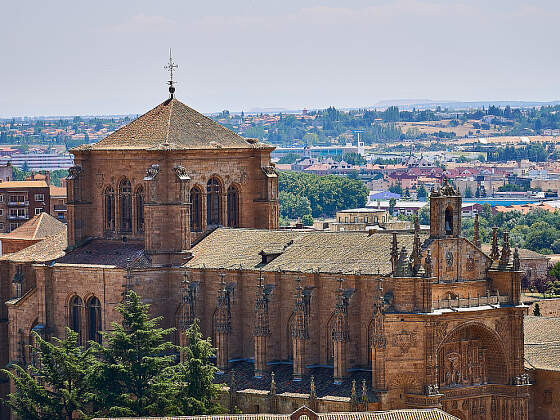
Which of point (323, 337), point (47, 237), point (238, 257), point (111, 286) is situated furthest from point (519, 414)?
point (47, 237)

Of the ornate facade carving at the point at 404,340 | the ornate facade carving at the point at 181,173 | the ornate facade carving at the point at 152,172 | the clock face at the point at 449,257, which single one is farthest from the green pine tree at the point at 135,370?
the clock face at the point at 449,257

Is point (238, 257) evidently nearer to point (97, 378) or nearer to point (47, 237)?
point (97, 378)

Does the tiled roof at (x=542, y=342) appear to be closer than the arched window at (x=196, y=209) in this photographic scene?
Yes

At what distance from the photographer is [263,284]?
389 ft

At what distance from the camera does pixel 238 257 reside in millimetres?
123062

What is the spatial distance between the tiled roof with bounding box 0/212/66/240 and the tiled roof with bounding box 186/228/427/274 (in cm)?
2612

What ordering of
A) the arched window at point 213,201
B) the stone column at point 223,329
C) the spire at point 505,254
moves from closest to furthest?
the spire at point 505,254, the stone column at point 223,329, the arched window at point 213,201

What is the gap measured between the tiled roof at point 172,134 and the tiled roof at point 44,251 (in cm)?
740

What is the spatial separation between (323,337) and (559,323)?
72.5 feet

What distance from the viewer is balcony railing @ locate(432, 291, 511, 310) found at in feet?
365

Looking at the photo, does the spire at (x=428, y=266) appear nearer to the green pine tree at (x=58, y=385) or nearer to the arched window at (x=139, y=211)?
the green pine tree at (x=58, y=385)

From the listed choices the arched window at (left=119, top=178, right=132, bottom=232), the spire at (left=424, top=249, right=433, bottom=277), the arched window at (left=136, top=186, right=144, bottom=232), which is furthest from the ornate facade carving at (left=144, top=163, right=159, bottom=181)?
the spire at (left=424, top=249, right=433, bottom=277)

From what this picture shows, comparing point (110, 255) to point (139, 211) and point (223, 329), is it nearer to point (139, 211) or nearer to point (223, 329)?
point (139, 211)

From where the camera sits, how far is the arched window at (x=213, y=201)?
130875 mm
